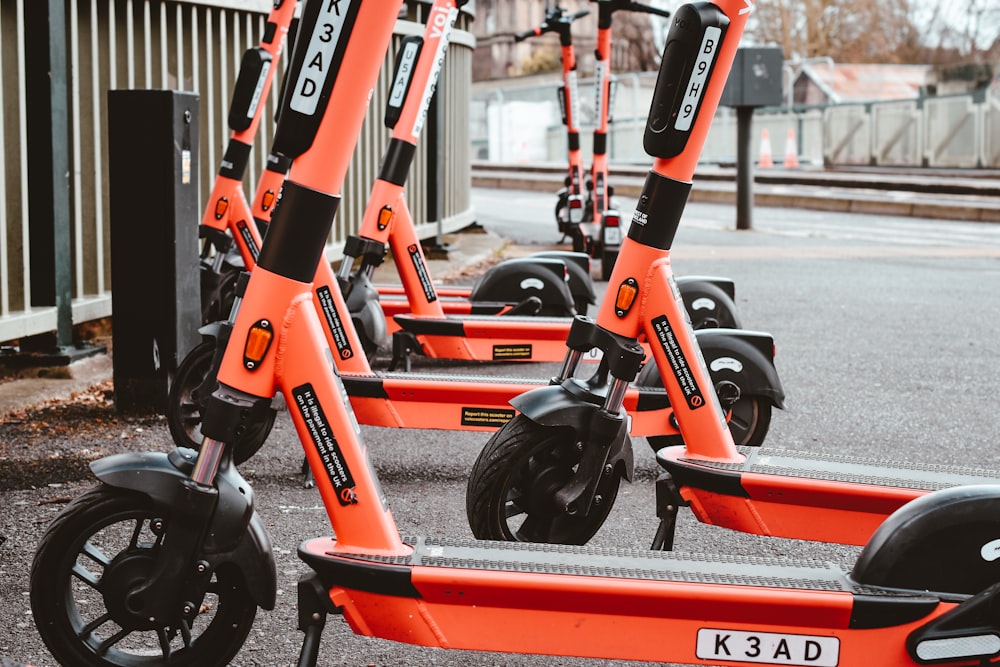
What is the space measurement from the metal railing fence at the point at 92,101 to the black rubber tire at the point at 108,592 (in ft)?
9.06

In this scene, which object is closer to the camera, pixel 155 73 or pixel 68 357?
pixel 68 357

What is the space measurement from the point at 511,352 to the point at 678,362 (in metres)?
Result: 2.49

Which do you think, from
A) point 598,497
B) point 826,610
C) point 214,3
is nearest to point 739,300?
point 214,3

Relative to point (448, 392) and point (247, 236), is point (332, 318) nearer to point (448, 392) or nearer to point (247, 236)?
point (448, 392)

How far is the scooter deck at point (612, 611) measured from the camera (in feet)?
8.79

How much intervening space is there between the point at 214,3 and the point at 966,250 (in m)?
8.59

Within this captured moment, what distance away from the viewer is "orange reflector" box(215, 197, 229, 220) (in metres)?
6.02

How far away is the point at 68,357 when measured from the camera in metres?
6.02

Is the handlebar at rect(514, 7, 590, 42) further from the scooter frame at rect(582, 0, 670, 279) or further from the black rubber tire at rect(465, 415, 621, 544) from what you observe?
the black rubber tire at rect(465, 415, 621, 544)

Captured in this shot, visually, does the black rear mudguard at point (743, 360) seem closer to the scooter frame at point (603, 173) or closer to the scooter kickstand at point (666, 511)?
the scooter kickstand at point (666, 511)

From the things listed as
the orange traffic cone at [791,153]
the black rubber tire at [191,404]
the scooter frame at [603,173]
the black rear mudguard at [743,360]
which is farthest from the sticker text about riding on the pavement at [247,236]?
the orange traffic cone at [791,153]

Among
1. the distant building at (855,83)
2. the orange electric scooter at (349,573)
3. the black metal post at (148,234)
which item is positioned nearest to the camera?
the orange electric scooter at (349,573)

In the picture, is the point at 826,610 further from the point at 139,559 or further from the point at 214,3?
the point at 214,3

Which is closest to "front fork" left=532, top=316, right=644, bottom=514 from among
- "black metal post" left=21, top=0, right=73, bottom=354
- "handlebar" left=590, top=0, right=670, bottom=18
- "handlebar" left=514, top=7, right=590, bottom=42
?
"black metal post" left=21, top=0, right=73, bottom=354
